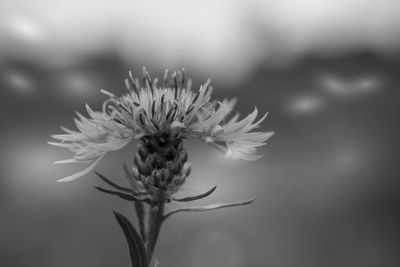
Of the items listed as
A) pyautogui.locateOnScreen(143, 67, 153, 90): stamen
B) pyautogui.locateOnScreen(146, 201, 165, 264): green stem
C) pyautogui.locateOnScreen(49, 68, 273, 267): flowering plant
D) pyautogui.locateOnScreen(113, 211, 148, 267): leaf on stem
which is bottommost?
pyautogui.locateOnScreen(113, 211, 148, 267): leaf on stem

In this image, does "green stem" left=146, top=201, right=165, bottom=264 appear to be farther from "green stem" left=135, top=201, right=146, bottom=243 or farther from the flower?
the flower

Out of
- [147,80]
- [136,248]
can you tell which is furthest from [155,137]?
[136,248]

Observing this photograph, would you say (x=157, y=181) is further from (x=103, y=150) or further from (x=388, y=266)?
(x=388, y=266)

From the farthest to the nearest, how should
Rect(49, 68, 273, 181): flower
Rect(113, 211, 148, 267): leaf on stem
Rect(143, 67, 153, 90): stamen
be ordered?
Rect(143, 67, 153, 90): stamen → Rect(49, 68, 273, 181): flower → Rect(113, 211, 148, 267): leaf on stem

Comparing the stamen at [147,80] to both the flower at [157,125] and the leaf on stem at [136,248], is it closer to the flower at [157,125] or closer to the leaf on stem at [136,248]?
the flower at [157,125]

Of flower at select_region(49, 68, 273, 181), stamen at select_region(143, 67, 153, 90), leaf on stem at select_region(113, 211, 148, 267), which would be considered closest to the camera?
leaf on stem at select_region(113, 211, 148, 267)

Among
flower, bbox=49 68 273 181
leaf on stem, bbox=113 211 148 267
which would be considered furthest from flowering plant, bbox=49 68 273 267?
leaf on stem, bbox=113 211 148 267

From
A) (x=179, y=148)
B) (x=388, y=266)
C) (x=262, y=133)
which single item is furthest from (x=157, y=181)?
(x=388, y=266)
